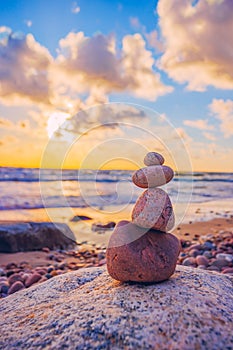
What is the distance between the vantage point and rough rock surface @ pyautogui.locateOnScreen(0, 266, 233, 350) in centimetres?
220

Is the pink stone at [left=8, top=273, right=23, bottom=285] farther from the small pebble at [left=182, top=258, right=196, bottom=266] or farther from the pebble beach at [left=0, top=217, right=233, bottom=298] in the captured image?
the small pebble at [left=182, top=258, right=196, bottom=266]

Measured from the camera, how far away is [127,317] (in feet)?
8.05

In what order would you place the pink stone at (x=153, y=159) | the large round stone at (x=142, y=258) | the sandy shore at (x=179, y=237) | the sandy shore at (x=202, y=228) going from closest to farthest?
the large round stone at (x=142, y=258), the pink stone at (x=153, y=159), the sandy shore at (x=179, y=237), the sandy shore at (x=202, y=228)

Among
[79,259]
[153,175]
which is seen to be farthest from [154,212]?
[79,259]

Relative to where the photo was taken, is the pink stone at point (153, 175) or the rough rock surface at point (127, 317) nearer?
the rough rock surface at point (127, 317)

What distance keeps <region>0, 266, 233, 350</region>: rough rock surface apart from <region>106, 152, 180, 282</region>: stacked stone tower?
145 mm

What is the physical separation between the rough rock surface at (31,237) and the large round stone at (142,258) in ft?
18.0

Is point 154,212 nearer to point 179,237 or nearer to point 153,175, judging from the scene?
point 153,175

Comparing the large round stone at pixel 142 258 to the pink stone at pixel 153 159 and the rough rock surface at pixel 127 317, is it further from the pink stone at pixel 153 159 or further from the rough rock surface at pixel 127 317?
the pink stone at pixel 153 159

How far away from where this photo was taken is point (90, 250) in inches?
322

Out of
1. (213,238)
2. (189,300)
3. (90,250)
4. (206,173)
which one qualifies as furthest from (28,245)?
(206,173)

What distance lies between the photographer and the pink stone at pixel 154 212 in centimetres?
328

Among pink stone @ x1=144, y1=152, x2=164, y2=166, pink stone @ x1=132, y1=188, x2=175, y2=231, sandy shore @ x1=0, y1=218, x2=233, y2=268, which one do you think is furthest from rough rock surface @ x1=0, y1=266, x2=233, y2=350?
sandy shore @ x1=0, y1=218, x2=233, y2=268

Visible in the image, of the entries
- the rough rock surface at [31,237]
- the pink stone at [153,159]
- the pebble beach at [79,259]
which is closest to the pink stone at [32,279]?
the pebble beach at [79,259]
